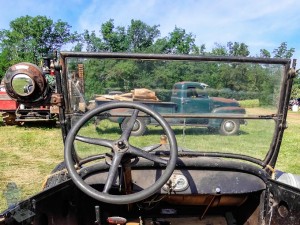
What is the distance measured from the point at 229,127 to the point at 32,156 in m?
5.71

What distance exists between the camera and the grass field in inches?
223

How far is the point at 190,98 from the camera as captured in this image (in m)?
2.72

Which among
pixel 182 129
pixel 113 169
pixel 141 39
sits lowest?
pixel 113 169

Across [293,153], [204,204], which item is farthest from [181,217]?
[293,153]

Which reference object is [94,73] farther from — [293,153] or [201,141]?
[293,153]

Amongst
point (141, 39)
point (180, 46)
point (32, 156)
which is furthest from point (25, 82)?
point (180, 46)

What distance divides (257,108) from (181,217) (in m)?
1.05

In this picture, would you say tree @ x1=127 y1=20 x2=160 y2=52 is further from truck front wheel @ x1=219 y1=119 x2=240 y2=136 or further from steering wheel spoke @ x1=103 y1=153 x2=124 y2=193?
steering wheel spoke @ x1=103 y1=153 x2=124 y2=193

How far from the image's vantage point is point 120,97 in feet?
8.65

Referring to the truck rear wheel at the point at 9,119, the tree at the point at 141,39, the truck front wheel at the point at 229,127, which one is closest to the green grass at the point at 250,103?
the truck front wheel at the point at 229,127

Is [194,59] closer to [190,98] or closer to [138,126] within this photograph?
[190,98]

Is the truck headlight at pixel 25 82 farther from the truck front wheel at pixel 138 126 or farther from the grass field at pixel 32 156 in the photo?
the grass field at pixel 32 156

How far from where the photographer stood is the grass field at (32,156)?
18.6 feet

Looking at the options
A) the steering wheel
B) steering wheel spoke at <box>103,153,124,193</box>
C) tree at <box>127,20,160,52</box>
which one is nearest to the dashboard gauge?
the steering wheel
